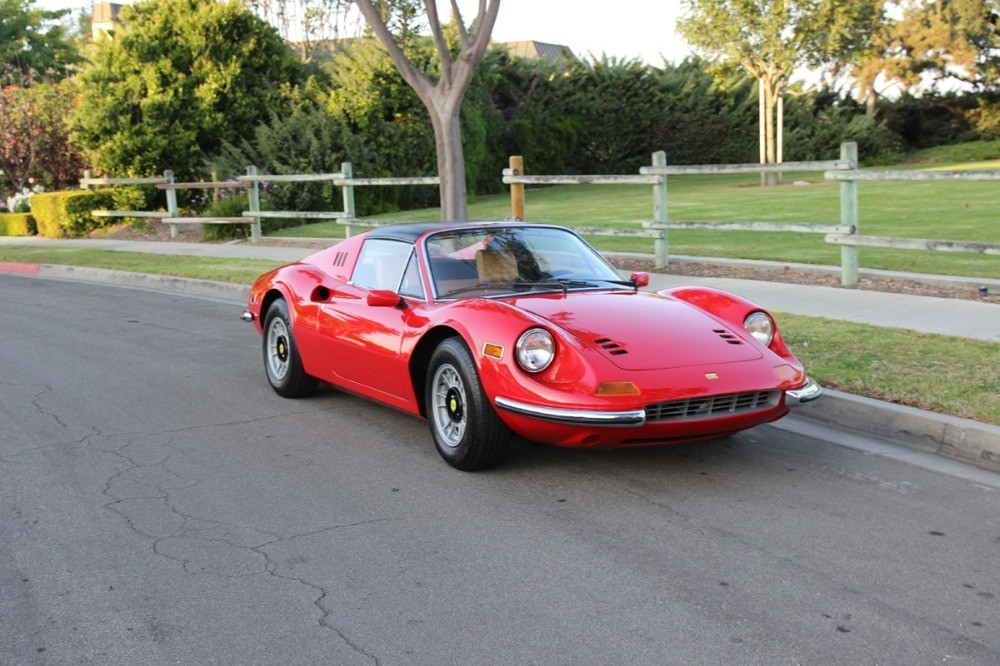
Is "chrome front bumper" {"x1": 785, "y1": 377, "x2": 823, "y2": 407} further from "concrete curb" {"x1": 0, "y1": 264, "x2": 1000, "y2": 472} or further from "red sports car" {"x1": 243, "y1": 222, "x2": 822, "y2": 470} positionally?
"concrete curb" {"x1": 0, "y1": 264, "x2": 1000, "y2": 472}

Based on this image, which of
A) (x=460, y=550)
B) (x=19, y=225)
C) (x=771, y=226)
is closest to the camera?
(x=460, y=550)

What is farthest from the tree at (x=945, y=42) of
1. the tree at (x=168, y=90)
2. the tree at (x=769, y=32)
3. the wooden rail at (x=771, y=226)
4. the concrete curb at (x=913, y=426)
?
the concrete curb at (x=913, y=426)

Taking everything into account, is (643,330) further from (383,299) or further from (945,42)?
(945,42)

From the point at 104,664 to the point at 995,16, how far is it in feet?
176

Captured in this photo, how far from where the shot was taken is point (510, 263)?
660 cm

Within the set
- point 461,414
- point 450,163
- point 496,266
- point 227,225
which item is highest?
point 450,163

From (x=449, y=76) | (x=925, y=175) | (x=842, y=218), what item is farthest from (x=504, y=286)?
(x=449, y=76)

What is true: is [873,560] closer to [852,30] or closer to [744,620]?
[744,620]

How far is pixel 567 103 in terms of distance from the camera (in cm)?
3953

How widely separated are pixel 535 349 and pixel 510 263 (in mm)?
1271

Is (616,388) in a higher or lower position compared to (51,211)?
lower

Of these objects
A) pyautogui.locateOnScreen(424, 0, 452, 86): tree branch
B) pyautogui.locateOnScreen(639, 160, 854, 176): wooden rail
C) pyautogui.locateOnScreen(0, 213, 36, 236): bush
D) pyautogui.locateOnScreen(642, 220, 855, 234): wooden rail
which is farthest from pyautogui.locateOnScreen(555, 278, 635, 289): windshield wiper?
pyautogui.locateOnScreen(0, 213, 36, 236): bush

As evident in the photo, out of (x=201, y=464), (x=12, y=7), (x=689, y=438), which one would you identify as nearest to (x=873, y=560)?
(x=689, y=438)

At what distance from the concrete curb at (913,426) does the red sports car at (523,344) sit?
77 cm
